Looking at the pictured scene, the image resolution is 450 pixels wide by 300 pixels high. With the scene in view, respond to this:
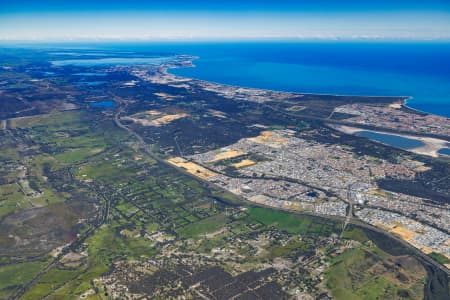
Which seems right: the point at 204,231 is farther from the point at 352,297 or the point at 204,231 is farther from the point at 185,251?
the point at 352,297

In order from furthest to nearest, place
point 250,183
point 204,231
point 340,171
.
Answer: point 340,171
point 250,183
point 204,231

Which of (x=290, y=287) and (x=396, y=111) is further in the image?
(x=396, y=111)

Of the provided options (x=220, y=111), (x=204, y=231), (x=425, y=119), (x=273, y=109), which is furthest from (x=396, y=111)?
(x=204, y=231)

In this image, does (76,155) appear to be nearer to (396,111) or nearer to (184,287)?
(184,287)

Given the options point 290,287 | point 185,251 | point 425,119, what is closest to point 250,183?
point 185,251

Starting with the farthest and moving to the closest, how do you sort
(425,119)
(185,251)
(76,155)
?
(425,119) → (76,155) → (185,251)

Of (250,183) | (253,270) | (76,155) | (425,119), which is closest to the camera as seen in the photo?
(253,270)

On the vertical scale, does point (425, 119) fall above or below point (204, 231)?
above

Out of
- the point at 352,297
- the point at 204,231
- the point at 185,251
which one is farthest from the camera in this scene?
the point at 204,231

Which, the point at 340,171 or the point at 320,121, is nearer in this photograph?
the point at 340,171
